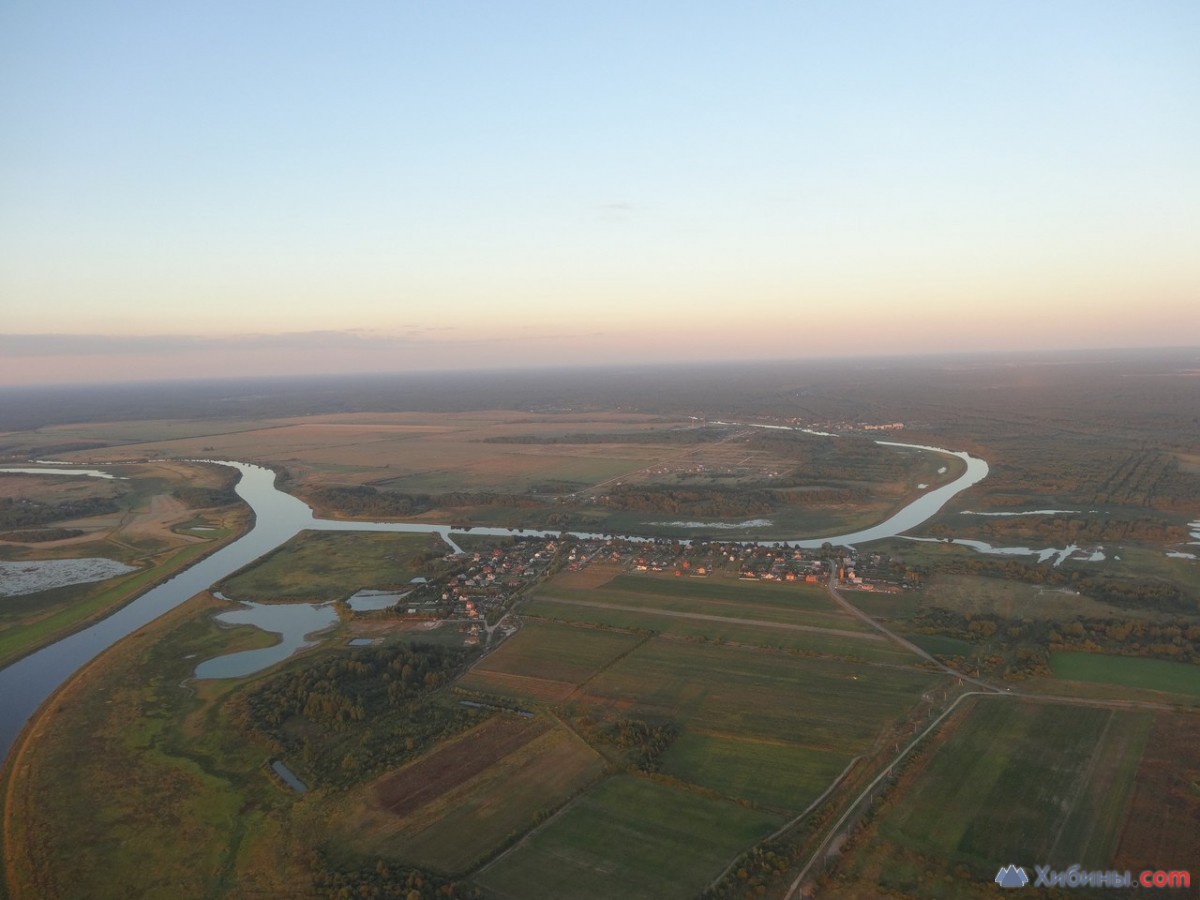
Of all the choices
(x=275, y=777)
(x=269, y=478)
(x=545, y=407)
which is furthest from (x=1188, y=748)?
(x=545, y=407)

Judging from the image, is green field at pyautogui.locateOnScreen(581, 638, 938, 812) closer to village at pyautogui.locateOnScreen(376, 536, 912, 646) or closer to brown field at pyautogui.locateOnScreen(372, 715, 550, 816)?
brown field at pyautogui.locateOnScreen(372, 715, 550, 816)

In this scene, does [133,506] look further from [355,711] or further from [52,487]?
[355,711]

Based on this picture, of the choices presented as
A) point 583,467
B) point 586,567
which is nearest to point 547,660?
point 586,567


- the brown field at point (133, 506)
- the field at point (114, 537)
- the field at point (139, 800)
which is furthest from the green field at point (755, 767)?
the brown field at point (133, 506)

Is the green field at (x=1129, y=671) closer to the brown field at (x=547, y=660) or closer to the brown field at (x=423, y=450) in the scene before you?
the brown field at (x=547, y=660)

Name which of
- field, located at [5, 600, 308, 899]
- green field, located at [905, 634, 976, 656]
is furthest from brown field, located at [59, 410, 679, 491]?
field, located at [5, 600, 308, 899]
